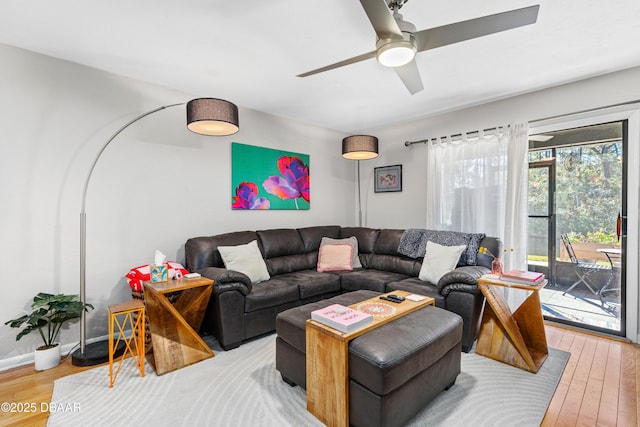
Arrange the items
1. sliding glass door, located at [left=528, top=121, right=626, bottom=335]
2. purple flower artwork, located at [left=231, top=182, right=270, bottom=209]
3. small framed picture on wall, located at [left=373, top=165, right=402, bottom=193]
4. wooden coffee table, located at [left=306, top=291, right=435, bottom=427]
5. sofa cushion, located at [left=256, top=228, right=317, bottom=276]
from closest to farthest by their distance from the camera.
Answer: wooden coffee table, located at [left=306, top=291, right=435, bottom=427]
sliding glass door, located at [left=528, top=121, right=626, bottom=335]
sofa cushion, located at [left=256, top=228, right=317, bottom=276]
purple flower artwork, located at [left=231, top=182, right=270, bottom=209]
small framed picture on wall, located at [left=373, top=165, right=402, bottom=193]

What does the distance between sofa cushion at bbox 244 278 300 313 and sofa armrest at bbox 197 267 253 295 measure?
10 cm

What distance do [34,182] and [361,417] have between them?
9.76 ft

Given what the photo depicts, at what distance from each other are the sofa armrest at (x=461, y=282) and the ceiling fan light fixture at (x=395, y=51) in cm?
179

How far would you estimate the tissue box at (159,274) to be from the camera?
241 centimetres

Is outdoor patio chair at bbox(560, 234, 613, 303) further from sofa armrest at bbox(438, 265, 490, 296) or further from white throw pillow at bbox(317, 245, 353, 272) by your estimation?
white throw pillow at bbox(317, 245, 353, 272)

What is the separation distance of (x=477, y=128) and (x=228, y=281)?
3.35 metres

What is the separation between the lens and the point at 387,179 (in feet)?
15.0

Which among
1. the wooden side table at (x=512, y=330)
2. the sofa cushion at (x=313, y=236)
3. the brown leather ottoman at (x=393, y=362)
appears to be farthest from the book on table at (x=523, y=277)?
the sofa cushion at (x=313, y=236)

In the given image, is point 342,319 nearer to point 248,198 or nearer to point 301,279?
point 301,279

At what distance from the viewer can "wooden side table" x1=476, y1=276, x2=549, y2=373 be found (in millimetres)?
2304

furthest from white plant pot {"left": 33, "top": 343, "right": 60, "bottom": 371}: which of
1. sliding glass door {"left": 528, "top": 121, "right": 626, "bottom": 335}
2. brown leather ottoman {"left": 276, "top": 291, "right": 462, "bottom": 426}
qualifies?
sliding glass door {"left": 528, "top": 121, "right": 626, "bottom": 335}

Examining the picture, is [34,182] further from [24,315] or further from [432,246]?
[432,246]

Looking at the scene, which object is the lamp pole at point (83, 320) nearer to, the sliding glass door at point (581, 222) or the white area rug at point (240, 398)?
the white area rug at point (240, 398)

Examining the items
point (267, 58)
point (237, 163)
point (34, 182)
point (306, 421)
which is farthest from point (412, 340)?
point (34, 182)
